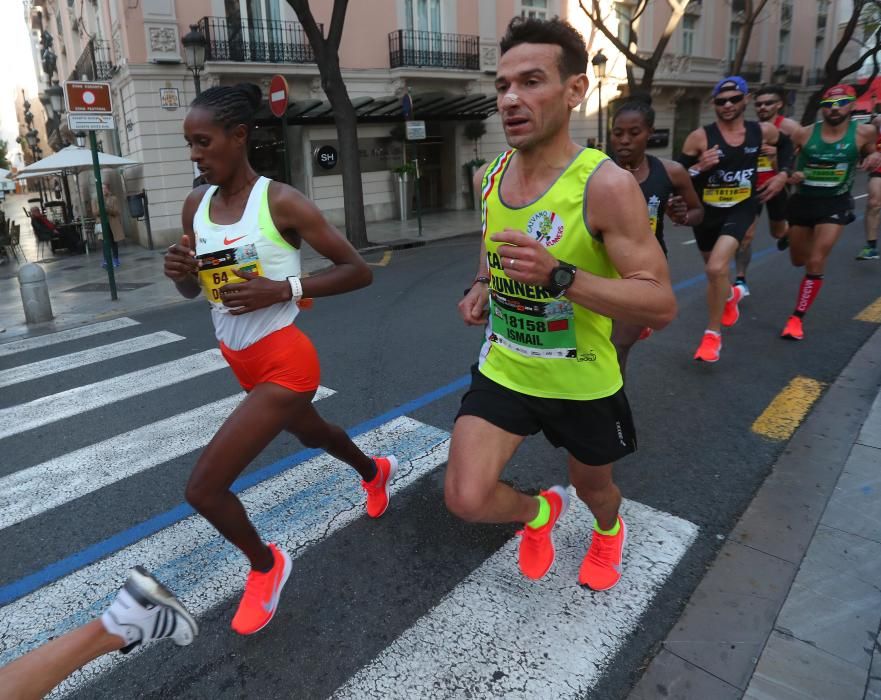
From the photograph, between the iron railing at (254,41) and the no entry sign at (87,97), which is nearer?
the no entry sign at (87,97)

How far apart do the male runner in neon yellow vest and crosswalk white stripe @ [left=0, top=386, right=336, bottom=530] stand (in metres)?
2.60

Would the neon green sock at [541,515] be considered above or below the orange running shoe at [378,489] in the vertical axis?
above

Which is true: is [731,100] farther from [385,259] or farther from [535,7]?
[535,7]

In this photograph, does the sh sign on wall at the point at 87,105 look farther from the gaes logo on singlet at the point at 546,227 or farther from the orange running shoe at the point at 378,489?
the gaes logo on singlet at the point at 546,227

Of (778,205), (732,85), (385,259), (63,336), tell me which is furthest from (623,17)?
(63,336)

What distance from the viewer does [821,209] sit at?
5.70 meters

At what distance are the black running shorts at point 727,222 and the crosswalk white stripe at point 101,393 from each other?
4.47 m

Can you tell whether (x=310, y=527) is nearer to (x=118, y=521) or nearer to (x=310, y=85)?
(x=118, y=521)

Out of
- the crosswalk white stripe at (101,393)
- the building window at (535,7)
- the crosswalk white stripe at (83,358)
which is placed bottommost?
the crosswalk white stripe at (83,358)

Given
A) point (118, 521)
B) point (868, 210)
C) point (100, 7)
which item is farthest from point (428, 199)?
point (118, 521)

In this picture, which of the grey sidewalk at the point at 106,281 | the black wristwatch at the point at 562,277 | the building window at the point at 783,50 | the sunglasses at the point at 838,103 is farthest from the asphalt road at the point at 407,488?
the building window at the point at 783,50

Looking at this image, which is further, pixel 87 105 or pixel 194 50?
pixel 194 50

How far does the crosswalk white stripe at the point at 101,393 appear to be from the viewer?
4.99 m

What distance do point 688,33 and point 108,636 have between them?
114 ft
